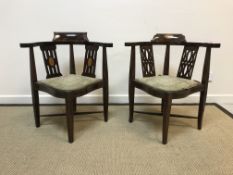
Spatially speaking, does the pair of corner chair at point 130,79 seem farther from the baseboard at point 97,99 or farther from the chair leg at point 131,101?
the baseboard at point 97,99

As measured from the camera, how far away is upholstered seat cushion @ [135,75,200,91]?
177cm

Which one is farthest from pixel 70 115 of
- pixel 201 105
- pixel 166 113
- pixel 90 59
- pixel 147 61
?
pixel 201 105

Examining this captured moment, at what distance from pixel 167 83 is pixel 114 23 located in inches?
35.5

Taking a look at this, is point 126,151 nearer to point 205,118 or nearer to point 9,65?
point 205,118

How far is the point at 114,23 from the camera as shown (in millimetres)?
2402

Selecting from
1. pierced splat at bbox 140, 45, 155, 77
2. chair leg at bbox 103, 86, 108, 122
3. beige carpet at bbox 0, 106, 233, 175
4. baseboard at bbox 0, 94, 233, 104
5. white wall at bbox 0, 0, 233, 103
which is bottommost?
beige carpet at bbox 0, 106, 233, 175

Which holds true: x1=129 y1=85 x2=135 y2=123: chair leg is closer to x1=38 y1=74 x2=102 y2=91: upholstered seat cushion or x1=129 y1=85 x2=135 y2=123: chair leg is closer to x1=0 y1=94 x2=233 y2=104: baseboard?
x1=38 y1=74 x2=102 y2=91: upholstered seat cushion

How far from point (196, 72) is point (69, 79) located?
53.0 inches

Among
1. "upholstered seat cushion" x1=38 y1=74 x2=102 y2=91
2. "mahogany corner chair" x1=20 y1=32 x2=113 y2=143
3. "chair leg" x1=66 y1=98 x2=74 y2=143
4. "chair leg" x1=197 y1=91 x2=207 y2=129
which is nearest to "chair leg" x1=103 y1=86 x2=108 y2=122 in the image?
"mahogany corner chair" x1=20 y1=32 x2=113 y2=143

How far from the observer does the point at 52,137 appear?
6.18 feet

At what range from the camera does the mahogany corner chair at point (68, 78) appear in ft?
5.74

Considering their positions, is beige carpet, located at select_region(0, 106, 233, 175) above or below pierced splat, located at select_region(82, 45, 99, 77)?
below

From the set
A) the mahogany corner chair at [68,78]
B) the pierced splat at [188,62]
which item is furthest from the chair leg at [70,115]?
the pierced splat at [188,62]

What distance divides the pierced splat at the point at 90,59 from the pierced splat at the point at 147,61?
1.28ft
